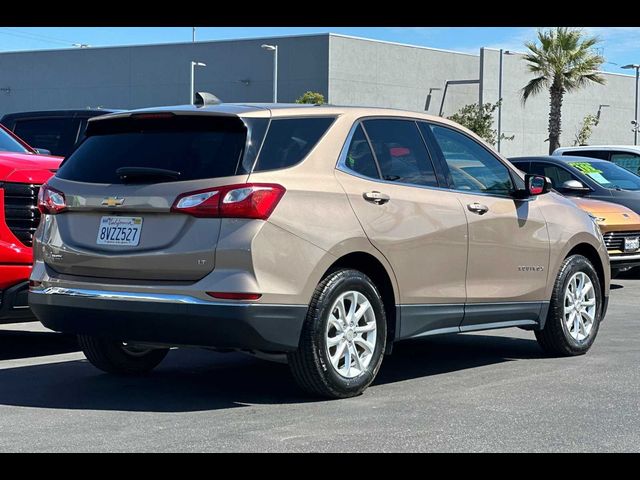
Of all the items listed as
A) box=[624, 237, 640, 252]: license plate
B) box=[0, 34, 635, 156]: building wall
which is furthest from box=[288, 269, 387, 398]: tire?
box=[0, 34, 635, 156]: building wall

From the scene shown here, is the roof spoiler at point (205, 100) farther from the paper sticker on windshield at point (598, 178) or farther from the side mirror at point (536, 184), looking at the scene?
the paper sticker on windshield at point (598, 178)

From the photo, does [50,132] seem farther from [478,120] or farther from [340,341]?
[478,120]

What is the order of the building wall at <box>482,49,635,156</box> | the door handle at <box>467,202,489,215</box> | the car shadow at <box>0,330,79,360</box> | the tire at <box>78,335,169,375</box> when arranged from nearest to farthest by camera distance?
the tire at <box>78,335,169,375</box>
the door handle at <box>467,202,489,215</box>
the car shadow at <box>0,330,79,360</box>
the building wall at <box>482,49,635,156</box>

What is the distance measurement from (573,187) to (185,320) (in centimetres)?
A: 844

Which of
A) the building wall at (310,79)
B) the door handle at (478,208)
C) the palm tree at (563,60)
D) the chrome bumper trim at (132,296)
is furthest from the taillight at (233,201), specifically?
the building wall at (310,79)

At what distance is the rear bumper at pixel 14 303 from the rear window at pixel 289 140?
241cm

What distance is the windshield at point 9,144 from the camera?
9117 mm

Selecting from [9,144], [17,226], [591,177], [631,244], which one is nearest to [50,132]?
[9,144]

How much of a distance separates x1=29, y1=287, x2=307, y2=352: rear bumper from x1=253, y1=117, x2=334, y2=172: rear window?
0.81m

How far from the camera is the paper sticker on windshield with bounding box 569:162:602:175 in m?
15.2

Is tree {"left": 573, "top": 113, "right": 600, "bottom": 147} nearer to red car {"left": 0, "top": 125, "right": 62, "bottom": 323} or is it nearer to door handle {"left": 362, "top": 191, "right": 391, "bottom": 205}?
red car {"left": 0, "top": 125, "right": 62, "bottom": 323}

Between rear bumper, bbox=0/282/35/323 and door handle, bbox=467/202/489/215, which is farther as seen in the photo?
rear bumper, bbox=0/282/35/323

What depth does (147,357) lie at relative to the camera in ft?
24.9
